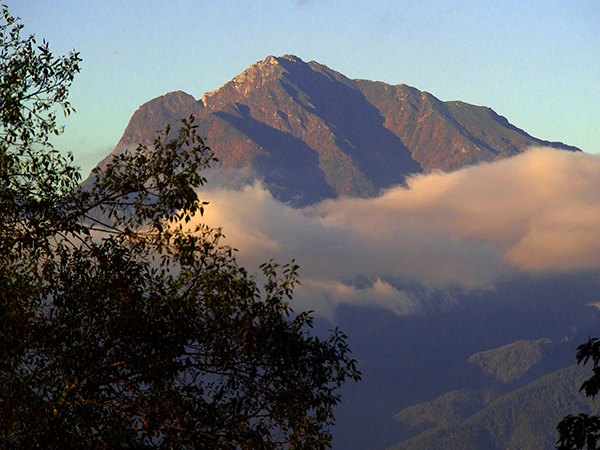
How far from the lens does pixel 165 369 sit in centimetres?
1631

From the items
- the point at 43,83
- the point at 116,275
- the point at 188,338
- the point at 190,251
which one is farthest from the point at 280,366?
the point at 43,83

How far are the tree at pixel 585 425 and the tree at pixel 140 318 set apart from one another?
5.81 meters

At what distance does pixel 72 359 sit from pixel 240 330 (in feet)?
13.4

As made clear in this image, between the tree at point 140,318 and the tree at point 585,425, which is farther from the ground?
the tree at point 140,318

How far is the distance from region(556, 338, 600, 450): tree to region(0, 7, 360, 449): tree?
19.1 feet

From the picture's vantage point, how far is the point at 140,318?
16359 millimetres

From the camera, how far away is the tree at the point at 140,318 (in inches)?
629

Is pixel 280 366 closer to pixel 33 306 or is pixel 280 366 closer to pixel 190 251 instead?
pixel 190 251

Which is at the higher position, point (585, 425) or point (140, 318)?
point (140, 318)

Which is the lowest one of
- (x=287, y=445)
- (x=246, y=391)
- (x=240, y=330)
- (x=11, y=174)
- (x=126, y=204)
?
(x=287, y=445)

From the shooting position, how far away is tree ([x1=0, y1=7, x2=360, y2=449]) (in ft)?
52.4

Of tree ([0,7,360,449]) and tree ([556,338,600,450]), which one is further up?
tree ([0,7,360,449])

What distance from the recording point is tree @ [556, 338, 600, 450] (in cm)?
1695

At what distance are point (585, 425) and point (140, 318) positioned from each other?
11806 millimetres
